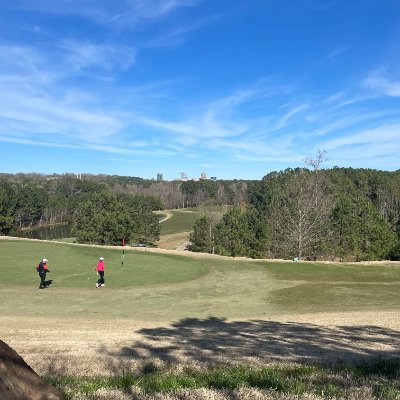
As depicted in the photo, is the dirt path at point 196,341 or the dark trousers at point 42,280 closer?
the dirt path at point 196,341

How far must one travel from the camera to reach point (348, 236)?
57844mm

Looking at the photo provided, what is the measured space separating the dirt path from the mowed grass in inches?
77.9

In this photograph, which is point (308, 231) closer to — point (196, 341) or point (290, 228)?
point (290, 228)

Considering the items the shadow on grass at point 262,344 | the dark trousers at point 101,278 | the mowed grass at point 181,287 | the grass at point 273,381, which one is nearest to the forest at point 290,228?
the mowed grass at point 181,287

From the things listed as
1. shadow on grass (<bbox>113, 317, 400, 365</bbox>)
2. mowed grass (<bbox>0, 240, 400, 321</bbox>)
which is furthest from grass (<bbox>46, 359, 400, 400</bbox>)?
mowed grass (<bbox>0, 240, 400, 321</bbox>)

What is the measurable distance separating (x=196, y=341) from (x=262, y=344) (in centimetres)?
195

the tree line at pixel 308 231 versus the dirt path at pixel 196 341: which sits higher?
the tree line at pixel 308 231

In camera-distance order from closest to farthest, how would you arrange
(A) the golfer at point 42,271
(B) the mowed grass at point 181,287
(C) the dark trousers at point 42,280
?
(B) the mowed grass at point 181,287
(A) the golfer at point 42,271
(C) the dark trousers at point 42,280

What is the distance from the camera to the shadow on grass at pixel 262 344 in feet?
32.2

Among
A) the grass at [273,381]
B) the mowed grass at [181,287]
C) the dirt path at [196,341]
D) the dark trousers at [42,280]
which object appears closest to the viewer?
the grass at [273,381]

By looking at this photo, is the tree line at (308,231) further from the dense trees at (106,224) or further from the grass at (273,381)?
the grass at (273,381)

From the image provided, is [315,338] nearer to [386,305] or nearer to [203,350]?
[203,350]

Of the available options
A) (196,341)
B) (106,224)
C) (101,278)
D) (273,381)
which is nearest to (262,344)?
(196,341)

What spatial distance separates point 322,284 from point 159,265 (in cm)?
1104
